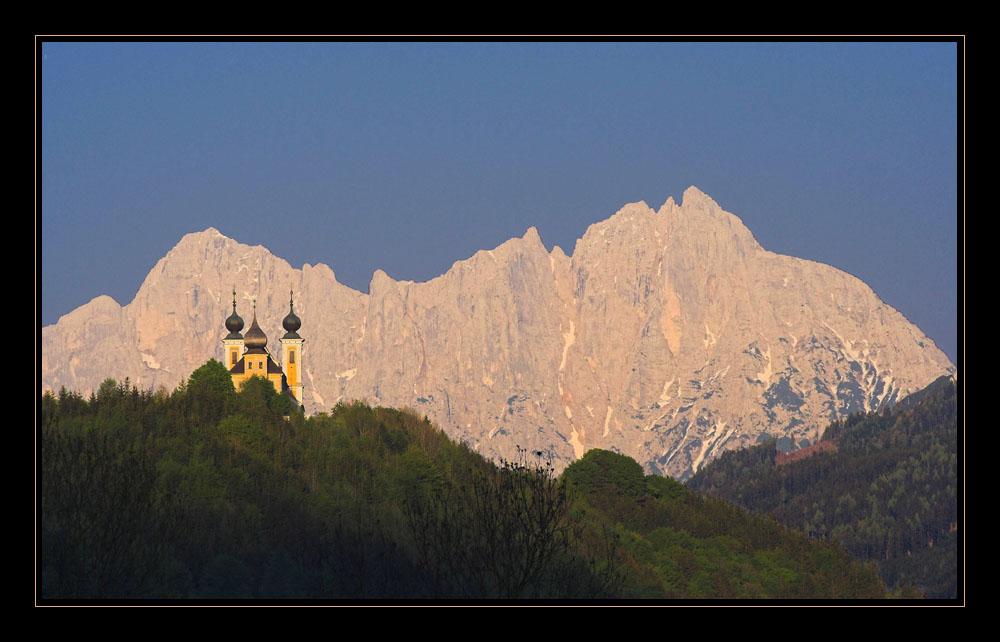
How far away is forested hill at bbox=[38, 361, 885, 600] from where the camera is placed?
8056cm

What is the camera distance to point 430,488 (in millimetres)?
142125

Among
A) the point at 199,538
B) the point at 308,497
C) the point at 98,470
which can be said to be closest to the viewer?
the point at 98,470

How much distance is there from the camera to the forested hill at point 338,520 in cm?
8056

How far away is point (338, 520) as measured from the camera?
404ft

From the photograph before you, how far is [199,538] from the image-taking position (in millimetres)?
109062

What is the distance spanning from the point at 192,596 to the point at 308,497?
3059 cm

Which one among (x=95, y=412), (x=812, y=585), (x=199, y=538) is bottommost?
(x=812, y=585)
